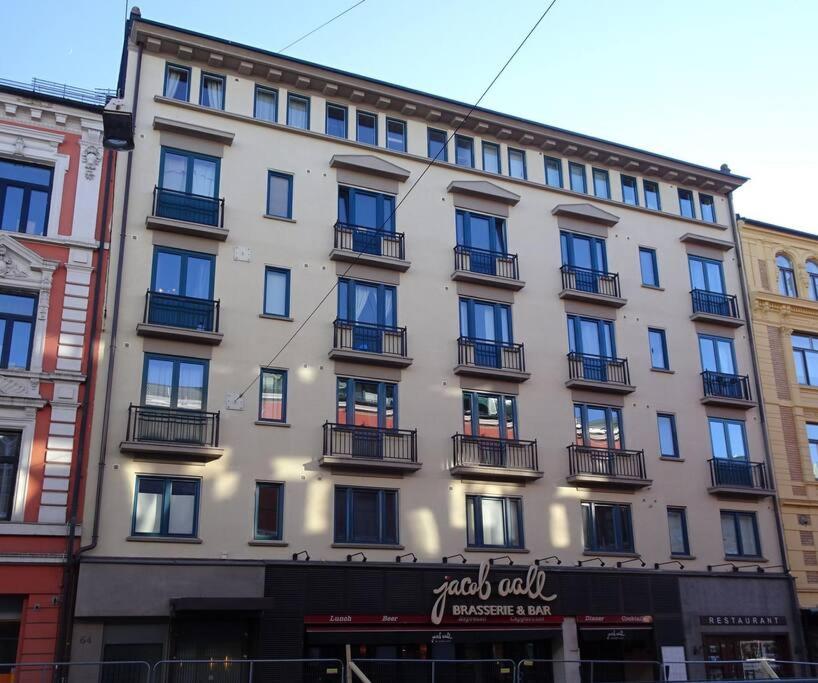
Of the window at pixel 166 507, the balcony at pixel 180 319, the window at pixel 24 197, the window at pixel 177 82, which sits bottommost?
the window at pixel 166 507

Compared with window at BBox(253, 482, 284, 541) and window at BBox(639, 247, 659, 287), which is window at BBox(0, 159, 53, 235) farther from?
window at BBox(639, 247, 659, 287)

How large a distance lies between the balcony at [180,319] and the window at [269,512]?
4.63 meters

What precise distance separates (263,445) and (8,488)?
6.91 meters

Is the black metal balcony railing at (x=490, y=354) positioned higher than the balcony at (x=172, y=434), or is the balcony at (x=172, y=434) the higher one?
the black metal balcony railing at (x=490, y=354)

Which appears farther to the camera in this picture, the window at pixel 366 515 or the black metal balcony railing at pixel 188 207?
the black metal balcony railing at pixel 188 207

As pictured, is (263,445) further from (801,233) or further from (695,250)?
(801,233)

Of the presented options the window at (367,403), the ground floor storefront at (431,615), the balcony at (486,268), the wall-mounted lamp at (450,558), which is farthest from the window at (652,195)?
the wall-mounted lamp at (450,558)

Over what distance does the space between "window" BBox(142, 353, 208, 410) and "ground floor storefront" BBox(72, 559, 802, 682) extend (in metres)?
4.59

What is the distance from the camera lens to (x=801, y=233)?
38500 mm

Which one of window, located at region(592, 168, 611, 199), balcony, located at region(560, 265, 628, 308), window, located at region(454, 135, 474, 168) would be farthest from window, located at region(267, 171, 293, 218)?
window, located at region(592, 168, 611, 199)

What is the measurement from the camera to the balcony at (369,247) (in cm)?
2967

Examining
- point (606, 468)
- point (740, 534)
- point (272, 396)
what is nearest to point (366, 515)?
point (272, 396)

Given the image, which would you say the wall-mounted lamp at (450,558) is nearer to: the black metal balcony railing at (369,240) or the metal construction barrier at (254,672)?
the metal construction barrier at (254,672)

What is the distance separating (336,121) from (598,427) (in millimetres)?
14181
